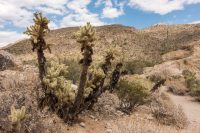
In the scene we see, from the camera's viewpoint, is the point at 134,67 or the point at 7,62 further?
the point at 134,67

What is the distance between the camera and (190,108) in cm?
2194

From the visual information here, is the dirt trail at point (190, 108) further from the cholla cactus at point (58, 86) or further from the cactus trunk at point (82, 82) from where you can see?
the cholla cactus at point (58, 86)

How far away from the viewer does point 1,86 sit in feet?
48.9

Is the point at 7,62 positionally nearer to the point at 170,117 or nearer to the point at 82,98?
the point at 82,98

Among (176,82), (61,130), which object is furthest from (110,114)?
(176,82)

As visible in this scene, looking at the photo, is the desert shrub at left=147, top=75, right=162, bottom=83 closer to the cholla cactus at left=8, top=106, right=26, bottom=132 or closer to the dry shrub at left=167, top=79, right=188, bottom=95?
the dry shrub at left=167, top=79, right=188, bottom=95

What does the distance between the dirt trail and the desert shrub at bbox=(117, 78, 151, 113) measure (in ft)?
8.15

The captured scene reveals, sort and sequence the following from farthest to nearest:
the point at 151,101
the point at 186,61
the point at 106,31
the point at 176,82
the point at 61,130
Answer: the point at 106,31
the point at 186,61
the point at 176,82
the point at 151,101
the point at 61,130

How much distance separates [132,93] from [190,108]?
6.21 m

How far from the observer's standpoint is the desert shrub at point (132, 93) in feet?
55.9

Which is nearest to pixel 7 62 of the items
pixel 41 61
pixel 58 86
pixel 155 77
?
pixel 41 61

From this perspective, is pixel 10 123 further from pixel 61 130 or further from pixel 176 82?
pixel 176 82

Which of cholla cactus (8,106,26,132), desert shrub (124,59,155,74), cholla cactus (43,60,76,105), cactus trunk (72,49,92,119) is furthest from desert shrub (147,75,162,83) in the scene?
cholla cactus (8,106,26,132)

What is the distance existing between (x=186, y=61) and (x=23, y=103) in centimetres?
2876
